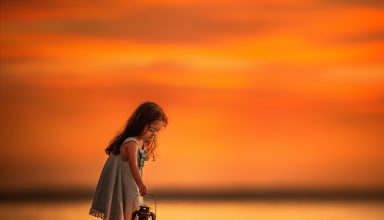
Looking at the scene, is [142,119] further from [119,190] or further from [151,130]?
[119,190]

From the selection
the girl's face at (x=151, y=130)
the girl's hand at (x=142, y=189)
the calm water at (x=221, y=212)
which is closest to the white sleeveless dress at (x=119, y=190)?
the girl's face at (x=151, y=130)

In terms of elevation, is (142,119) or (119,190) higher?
(142,119)

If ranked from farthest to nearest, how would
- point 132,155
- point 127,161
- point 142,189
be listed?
point 127,161 < point 132,155 < point 142,189

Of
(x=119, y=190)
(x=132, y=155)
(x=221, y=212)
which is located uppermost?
(x=221, y=212)

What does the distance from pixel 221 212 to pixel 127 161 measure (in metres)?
6.48

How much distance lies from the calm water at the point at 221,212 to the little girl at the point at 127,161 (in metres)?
4.29

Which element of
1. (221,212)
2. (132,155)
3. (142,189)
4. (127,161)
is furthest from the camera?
(221,212)

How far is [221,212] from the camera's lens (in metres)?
13.2

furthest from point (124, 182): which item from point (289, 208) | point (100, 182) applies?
point (289, 208)

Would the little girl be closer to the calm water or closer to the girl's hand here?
the girl's hand

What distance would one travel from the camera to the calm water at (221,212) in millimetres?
11781

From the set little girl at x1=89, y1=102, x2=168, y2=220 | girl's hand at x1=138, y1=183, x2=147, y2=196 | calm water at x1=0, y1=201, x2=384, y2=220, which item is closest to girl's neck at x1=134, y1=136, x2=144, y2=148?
little girl at x1=89, y1=102, x2=168, y2=220

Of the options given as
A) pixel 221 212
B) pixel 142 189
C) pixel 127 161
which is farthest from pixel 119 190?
pixel 221 212

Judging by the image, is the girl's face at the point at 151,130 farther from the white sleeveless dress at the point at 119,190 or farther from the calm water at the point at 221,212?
the calm water at the point at 221,212
